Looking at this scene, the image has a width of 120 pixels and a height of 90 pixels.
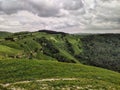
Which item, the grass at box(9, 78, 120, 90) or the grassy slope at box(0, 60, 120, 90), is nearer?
the grass at box(9, 78, 120, 90)

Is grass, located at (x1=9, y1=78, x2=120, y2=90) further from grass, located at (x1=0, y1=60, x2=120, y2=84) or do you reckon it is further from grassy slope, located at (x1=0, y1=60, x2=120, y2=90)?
grass, located at (x1=0, y1=60, x2=120, y2=84)

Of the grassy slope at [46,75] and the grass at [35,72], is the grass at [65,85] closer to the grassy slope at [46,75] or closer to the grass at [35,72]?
the grassy slope at [46,75]

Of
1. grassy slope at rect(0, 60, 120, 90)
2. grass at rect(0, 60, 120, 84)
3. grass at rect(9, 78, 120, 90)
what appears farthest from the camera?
grass at rect(0, 60, 120, 84)

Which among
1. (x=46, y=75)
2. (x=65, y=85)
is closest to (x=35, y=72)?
(x=46, y=75)

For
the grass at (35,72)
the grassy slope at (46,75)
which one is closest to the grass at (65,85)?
the grassy slope at (46,75)

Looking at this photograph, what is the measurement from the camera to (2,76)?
6462 centimetres

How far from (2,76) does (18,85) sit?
1196 cm

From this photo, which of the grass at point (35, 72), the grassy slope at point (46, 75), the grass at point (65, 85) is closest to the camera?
the grass at point (65, 85)

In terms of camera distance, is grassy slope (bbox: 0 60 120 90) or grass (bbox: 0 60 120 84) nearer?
grassy slope (bbox: 0 60 120 90)

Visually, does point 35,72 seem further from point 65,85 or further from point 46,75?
point 65,85

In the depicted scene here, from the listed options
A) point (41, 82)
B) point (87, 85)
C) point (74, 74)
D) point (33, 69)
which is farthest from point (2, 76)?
point (87, 85)

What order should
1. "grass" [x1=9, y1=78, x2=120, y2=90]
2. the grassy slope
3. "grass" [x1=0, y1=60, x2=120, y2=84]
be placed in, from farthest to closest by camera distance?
"grass" [x1=0, y1=60, x2=120, y2=84]
the grassy slope
"grass" [x1=9, y1=78, x2=120, y2=90]

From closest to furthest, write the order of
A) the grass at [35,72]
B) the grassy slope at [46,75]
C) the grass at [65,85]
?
1. the grass at [65,85]
2. the grassy slope at [46,75]
3. the grass at [35,72]

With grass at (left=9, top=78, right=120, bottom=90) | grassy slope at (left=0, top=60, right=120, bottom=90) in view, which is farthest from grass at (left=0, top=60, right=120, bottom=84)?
grass at (left=9, top=78, right=120, bottom=90)
